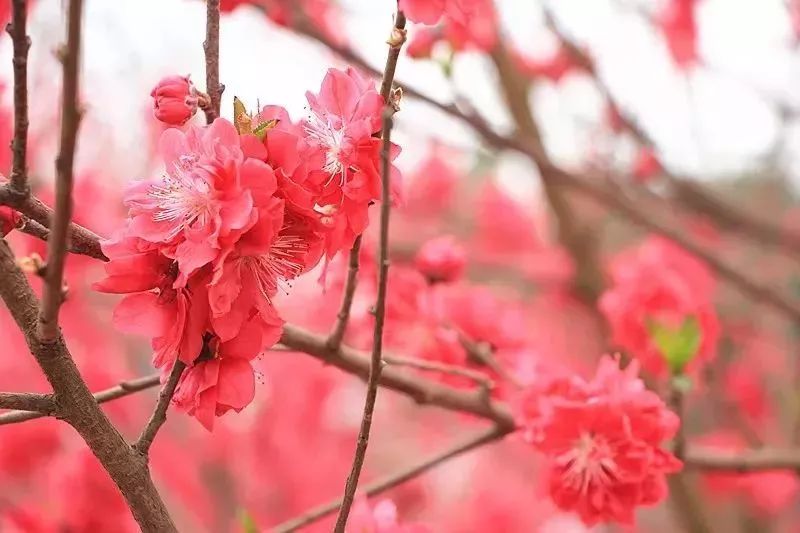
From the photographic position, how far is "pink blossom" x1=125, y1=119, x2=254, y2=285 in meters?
0.48

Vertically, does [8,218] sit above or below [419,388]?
below

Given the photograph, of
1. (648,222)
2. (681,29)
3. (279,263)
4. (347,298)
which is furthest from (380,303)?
(681,29)

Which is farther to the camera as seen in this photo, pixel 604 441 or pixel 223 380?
pixel 604 441

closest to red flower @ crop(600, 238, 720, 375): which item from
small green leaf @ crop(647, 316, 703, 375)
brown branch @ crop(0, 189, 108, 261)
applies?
small green leaf @ crop(647, 316, 703, 375)

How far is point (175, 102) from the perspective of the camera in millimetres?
572

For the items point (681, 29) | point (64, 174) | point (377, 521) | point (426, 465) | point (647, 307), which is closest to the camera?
point (64, 174)

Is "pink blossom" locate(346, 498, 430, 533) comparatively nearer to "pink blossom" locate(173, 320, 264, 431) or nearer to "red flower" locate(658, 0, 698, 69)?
"pink blossom" locate(173, 320, 264, 431)

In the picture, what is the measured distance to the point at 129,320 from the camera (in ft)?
1.69

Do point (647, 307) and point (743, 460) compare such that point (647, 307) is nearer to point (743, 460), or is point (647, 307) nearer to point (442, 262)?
point (743, 460)

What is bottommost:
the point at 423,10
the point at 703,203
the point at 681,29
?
the point at 423,10

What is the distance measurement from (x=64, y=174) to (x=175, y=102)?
0.63 ft

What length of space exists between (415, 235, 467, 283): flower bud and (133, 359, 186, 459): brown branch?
2.12 ft

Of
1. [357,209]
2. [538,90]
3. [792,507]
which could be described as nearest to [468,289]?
[357,209]

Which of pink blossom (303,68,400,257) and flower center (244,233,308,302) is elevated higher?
pink blossom (303,68,400,257)
